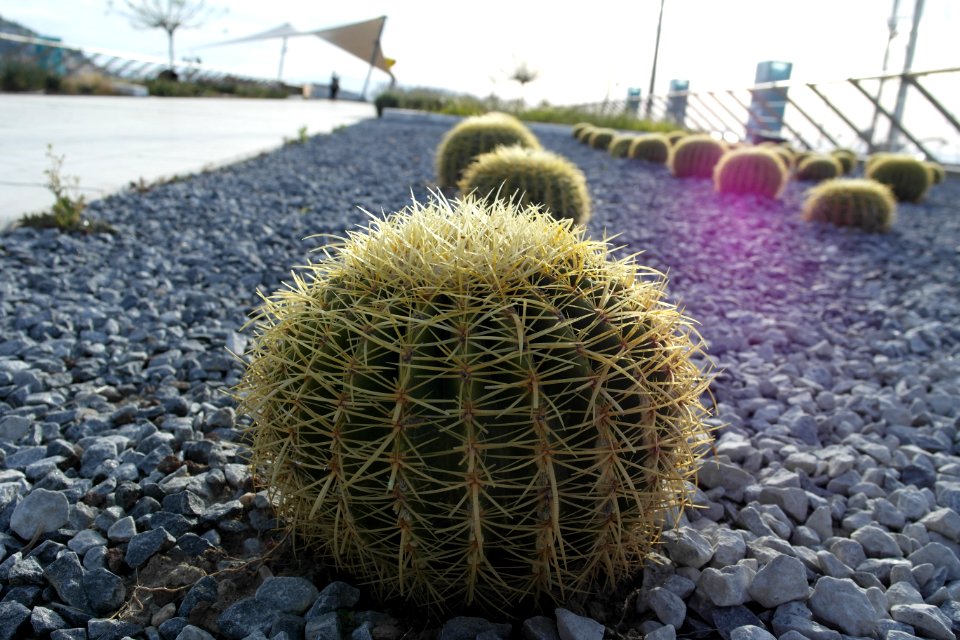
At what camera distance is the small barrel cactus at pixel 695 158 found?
12.4 m

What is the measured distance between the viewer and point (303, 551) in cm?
216

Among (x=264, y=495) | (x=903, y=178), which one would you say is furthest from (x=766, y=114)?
(x=264, y=495)

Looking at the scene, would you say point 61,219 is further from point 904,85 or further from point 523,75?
point 523,75

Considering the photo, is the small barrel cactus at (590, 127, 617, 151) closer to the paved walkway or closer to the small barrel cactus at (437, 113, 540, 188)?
the paved walkway

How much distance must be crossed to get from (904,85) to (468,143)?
14.9 m

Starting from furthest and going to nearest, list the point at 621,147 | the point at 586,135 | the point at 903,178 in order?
the point at 586,135 < the point at 621,147 < the point at 903,178

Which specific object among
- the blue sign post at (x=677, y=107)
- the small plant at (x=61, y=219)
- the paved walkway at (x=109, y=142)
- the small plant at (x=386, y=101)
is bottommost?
the small plant at (x=61, y=219)

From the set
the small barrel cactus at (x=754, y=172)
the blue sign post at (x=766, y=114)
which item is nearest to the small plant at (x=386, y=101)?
the blue sign post at (x=766, y=114)

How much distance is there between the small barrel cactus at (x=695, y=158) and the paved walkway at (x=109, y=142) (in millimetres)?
7163

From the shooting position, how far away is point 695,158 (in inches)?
487

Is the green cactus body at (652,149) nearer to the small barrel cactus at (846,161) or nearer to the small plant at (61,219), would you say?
the small barrel cactus at (846,161)

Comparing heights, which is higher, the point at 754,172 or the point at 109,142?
the point at 754,172

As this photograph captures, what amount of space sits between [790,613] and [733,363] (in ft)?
7.53

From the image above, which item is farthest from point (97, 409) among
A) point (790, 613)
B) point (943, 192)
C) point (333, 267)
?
point (943, 192)
